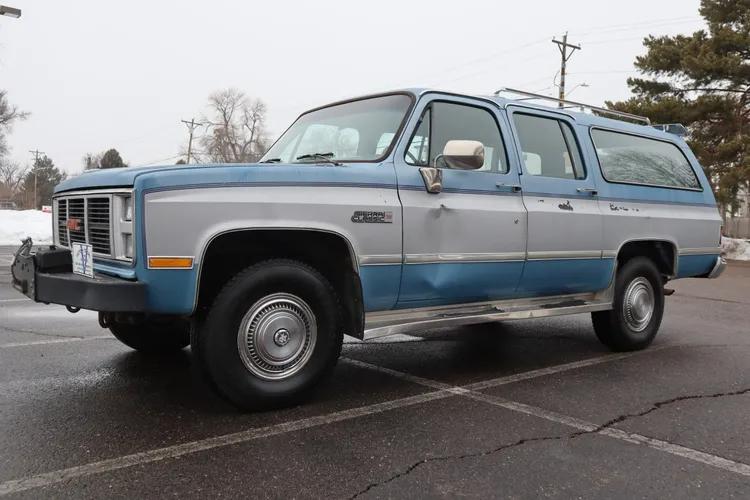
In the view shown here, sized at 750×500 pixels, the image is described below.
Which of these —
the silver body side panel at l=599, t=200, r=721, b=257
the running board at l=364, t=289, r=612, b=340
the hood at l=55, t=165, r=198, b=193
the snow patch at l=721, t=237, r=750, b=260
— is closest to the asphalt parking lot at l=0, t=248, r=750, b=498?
the running board at l=364, t=289, r=612, b=340

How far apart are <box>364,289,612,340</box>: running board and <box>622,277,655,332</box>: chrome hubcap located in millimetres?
287

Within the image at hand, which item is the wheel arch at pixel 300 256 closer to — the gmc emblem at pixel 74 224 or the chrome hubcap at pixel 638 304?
the gmc emblem at pixel 74 224

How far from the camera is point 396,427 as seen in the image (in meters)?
3.48

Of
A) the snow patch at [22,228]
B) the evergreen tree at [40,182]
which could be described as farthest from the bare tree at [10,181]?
the snow patch at [22,228]

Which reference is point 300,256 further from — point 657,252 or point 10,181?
point 10,181

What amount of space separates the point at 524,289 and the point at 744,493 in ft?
7.42

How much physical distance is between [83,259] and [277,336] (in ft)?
4.02

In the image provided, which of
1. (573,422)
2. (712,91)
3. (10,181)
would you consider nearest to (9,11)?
(573,422)

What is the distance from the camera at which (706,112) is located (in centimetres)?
2334

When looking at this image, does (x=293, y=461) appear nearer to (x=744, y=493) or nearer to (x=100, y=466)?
(x=100, y=466)

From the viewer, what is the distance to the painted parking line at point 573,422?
3078mm

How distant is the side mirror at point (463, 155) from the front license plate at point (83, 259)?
2.24 m

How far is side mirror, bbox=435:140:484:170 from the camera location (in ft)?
13.2

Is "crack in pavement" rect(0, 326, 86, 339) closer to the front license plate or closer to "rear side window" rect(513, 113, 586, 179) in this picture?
the front license plate
